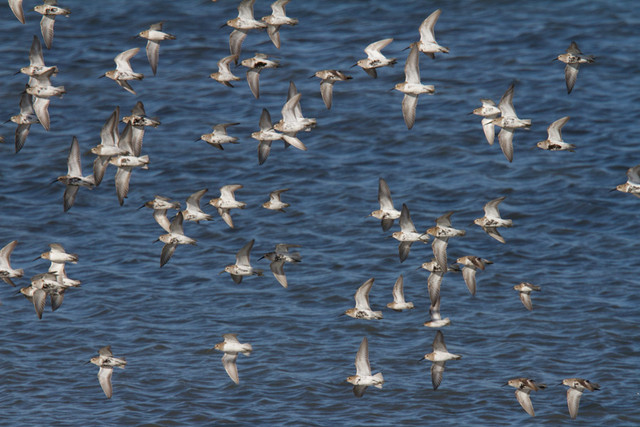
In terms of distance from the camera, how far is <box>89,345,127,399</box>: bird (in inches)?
985

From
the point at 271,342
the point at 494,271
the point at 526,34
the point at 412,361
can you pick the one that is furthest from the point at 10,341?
the point at 526,34

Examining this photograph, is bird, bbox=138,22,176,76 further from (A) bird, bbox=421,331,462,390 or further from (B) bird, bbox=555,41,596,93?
(A) bird, bbox=421,331,462,390

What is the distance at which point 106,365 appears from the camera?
83.6ft

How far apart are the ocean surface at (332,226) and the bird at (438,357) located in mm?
660

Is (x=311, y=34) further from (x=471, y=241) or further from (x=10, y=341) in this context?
Answer: (x=10, y=341)

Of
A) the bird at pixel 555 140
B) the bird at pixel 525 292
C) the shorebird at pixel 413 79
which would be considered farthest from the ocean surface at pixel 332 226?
the shorebird at pixel 413 79

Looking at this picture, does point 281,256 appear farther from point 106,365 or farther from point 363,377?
point 106,365

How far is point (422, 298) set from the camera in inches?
1208

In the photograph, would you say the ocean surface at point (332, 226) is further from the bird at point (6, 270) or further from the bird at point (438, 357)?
the bird at point (6, 270)

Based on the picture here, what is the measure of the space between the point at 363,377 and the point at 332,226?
384 inches

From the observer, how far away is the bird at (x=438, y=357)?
24953 millimetres

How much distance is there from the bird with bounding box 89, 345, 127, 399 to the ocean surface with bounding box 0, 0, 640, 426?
755 mm

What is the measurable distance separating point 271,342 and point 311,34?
1907 cm

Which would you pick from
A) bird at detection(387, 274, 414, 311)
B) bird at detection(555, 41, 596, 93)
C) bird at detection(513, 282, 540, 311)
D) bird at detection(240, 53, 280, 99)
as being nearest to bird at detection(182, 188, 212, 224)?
bird at detection(240, 53, 280, 99)
